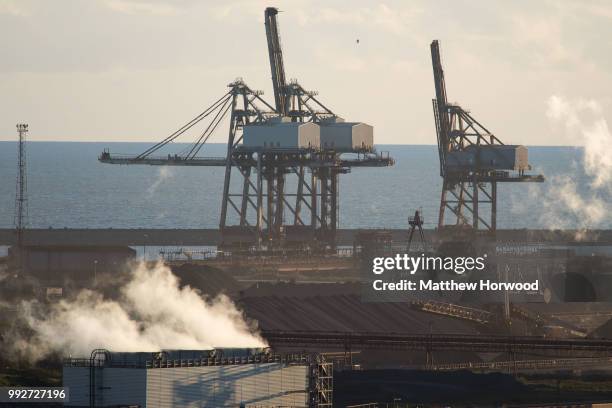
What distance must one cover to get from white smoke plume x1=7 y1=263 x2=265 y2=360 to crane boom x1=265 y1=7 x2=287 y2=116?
184 feet

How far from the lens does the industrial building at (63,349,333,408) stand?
232 ft

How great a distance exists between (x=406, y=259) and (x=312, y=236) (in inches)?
1402

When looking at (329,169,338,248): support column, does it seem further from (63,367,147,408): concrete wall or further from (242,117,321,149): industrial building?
(63,367,147,408): concrete wall

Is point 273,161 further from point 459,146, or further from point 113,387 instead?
point 113,387

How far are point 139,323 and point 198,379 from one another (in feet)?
40.6

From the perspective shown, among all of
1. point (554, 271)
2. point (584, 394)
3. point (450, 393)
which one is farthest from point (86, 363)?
point (554, 271)

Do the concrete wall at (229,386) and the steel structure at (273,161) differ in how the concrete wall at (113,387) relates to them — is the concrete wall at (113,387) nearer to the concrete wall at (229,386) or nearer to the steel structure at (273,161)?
the concrete wall at (229,386)

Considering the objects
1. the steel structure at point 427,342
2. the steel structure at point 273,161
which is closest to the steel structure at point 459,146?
the steel structure at point 273,161

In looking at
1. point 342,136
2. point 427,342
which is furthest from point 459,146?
point 427,342

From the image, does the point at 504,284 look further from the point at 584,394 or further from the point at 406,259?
the point at 584,394

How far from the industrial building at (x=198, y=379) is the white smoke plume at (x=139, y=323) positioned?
232cm

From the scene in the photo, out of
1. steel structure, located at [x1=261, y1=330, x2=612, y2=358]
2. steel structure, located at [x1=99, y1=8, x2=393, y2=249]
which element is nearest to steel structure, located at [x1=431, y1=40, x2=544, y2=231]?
steel structure, located at [x1=99, y1=8, x2=393, y2=249]

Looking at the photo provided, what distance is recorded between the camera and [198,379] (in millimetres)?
72375

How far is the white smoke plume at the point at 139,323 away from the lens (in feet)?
252
